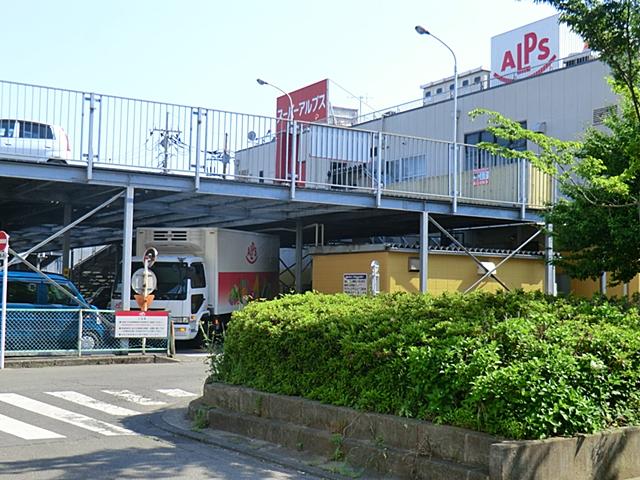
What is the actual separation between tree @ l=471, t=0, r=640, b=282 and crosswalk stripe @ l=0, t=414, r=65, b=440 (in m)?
7.38

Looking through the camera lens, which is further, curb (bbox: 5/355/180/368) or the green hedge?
curb (bbox: 5/355/180/368)

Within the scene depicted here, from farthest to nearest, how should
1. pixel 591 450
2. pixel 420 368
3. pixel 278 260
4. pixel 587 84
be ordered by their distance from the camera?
1. pixel 587 84
2. pixel 278 260
3. pixel 420 368
4. pixel 591 450

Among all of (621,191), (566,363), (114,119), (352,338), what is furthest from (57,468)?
(114,119)

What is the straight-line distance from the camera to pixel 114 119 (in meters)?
17.4

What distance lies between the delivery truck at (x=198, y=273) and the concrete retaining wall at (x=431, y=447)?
41.8 feet

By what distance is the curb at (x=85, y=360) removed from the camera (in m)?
16.6

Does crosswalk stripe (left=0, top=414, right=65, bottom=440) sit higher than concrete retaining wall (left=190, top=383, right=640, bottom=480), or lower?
lower

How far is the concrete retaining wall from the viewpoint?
6457mm

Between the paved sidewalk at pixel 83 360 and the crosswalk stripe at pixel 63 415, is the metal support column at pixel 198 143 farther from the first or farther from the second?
the crosswalk stripe at pixel 63 415

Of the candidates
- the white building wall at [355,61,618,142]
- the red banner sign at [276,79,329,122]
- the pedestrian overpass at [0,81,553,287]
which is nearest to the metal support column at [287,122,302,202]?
the pedestrian overpass at [0,81,553,287]

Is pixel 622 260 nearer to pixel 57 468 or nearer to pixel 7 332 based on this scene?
pixel 57 468

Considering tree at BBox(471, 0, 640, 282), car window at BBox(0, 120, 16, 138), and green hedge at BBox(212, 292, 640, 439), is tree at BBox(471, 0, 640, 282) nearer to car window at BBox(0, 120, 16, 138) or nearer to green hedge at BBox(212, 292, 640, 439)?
green hedge at BBox(212, 292, 640, 439)

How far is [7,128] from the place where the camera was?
56.3 feet

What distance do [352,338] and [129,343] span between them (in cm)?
1136
